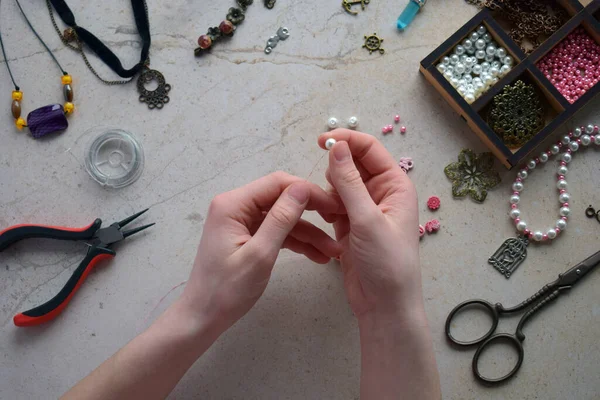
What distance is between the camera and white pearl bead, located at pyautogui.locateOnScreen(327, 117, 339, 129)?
4.51 ft

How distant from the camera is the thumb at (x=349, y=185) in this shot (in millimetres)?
1074

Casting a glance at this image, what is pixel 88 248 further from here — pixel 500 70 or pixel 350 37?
pixel 500 70

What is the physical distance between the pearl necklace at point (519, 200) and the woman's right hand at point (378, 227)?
0.31 metres

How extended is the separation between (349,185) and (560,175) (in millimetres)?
599

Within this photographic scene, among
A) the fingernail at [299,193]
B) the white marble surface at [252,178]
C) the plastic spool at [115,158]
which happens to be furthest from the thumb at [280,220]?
the plastic spool at [115,158]

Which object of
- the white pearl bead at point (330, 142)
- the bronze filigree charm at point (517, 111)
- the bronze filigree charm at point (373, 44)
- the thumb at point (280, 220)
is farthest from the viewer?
the bronze filigree charm at point (373, 44)

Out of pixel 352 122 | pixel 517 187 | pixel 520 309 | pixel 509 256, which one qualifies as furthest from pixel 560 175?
pixel 352 122

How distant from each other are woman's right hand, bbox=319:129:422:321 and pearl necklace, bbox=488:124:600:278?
1.03 feet

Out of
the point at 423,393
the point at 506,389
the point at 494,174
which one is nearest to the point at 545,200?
the point at 494,174

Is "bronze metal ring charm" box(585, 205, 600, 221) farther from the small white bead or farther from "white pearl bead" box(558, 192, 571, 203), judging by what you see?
the small white bead

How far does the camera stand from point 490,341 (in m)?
1.29

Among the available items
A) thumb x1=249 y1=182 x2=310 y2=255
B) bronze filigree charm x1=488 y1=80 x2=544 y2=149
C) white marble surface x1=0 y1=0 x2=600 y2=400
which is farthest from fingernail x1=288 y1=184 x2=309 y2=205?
bronze filigree charm x1=488 y1=80 x2=544 y2=149

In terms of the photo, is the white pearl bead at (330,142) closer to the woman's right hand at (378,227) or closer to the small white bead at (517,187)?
the woman's right hand at (378,227)

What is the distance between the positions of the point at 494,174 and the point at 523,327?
14.2 inches
